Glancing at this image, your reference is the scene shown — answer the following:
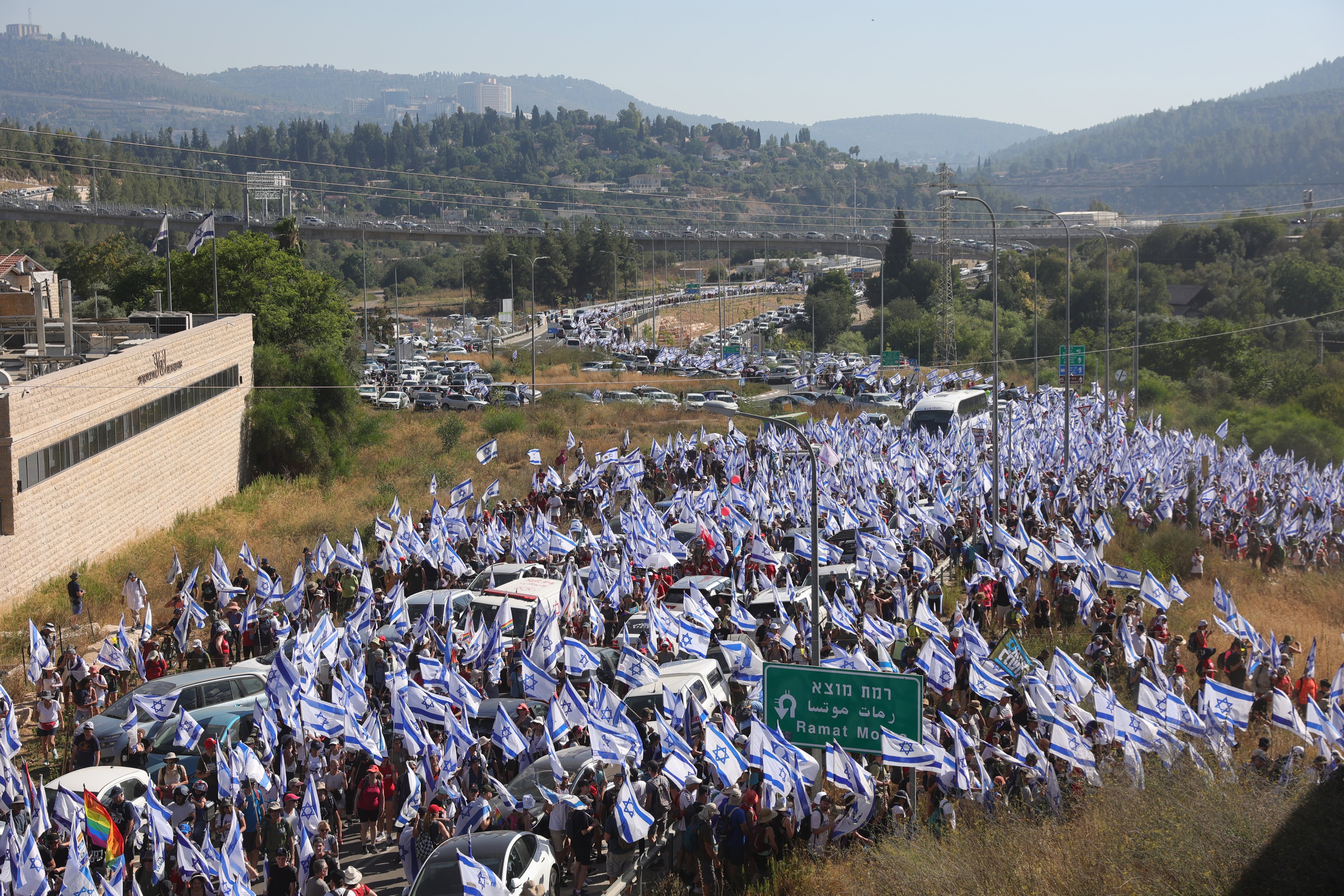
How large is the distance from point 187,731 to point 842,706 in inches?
292

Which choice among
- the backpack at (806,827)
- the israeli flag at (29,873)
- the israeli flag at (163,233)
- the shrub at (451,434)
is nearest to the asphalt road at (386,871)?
the backpack at (806,827)

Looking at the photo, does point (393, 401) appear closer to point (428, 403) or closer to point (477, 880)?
point (428, 403)

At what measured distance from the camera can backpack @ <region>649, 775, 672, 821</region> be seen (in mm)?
12297

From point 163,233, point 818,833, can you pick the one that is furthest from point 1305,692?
point 163,233

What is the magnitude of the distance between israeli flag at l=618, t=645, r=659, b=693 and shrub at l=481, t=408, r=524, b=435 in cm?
3176

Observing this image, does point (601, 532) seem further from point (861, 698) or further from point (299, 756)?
point (861, 698)

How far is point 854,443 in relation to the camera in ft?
110

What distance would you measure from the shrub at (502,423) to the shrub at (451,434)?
1.23 m

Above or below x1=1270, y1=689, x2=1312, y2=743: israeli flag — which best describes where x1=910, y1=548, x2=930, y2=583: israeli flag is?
below

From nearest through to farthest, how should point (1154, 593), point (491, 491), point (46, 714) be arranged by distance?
point (46, 714) < point (1154, 593) < point (491, 491)

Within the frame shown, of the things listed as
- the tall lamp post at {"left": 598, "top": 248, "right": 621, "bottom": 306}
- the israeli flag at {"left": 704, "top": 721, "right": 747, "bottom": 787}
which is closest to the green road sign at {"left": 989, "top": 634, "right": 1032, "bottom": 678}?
the israeli flag at {"left": 704, "top": 721, "right": 747, "bottom": 787}

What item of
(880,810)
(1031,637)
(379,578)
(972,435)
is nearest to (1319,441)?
(972,435)

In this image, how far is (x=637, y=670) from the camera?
15156mm

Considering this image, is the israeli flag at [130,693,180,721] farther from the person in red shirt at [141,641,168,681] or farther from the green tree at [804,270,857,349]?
the green tree at [804,270,857,349]
